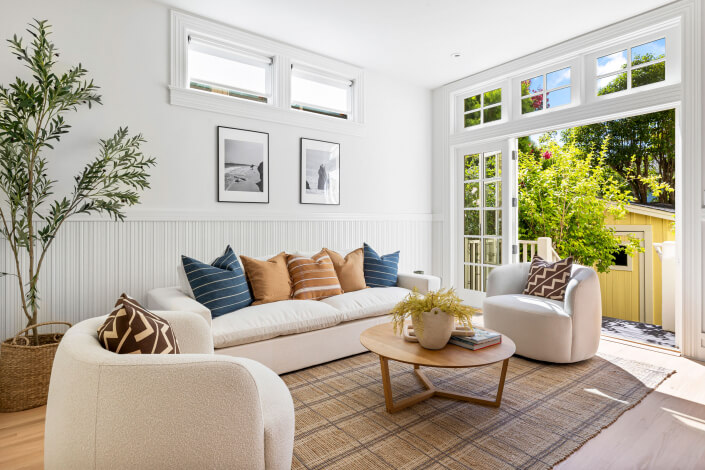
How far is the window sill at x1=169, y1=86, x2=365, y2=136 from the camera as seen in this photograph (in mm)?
3328

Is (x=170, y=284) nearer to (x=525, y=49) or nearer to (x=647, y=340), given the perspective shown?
(x=525, y=49)

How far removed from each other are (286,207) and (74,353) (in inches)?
111

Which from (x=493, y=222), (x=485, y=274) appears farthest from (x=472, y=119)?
(x=485, y=274)

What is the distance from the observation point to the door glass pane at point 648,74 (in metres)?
3.45

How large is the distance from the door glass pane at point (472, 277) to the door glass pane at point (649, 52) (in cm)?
261

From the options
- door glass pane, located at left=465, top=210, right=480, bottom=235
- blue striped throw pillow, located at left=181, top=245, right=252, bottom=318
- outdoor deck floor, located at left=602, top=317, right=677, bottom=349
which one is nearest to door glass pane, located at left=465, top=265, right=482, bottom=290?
door glass pane, located at left=465, top=210, right=480, bottom=235

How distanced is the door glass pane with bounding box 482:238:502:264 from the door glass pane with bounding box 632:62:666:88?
200 cm

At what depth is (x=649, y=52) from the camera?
136 inches

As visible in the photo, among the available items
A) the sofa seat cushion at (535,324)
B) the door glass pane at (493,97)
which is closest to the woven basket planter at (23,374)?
the sofa seat cushion at (535,324)

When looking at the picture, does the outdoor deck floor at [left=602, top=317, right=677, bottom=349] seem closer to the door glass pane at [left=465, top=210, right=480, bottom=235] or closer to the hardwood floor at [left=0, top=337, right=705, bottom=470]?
the hardwood floor at [left=0, top=337, right=705, bottom=470]

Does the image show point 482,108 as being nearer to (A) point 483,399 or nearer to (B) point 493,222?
(B) point 493,222

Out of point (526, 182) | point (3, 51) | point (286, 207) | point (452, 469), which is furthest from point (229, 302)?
point (526, 182)

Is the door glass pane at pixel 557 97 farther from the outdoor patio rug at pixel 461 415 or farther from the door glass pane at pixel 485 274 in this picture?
the outdoor patio rug at pixel 461 415

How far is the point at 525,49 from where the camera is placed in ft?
13.3
